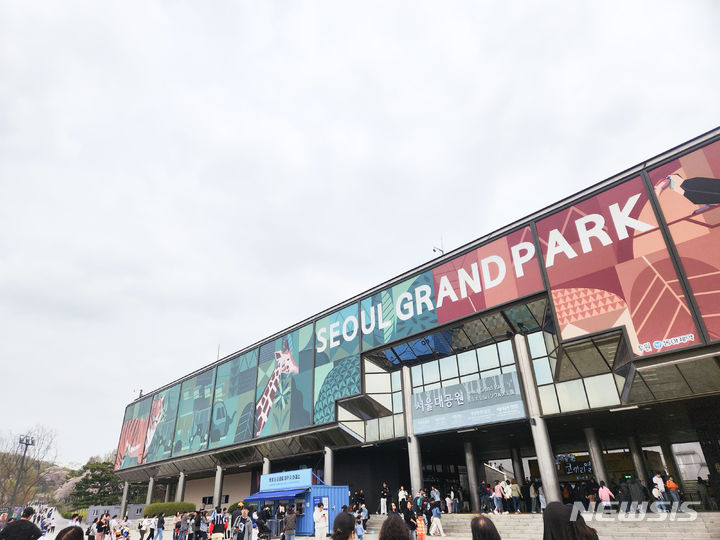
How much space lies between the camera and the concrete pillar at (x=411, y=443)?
82.1ft

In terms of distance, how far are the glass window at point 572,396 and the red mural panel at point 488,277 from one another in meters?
4.82

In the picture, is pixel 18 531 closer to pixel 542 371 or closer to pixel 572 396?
pixel 572 396

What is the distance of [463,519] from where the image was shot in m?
21.7

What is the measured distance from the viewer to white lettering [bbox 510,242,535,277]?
2267 centimetres

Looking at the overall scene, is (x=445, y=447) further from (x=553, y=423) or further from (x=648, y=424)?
(x=648, y=424)

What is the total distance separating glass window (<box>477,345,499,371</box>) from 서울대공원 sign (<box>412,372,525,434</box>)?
76 cm

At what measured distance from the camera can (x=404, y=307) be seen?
27.8m

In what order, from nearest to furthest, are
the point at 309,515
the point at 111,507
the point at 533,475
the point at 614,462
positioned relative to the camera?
the point at 309,515, the point at 614,462, the point at 533,475, the point at 111,507

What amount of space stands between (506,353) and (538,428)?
4.21 metres

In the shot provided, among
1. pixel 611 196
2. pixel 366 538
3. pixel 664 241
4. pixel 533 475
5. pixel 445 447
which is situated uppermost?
pixel 611 196

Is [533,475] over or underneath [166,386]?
underneath

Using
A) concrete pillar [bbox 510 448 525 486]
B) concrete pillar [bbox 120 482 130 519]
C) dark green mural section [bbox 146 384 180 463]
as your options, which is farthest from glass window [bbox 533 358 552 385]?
concrete pillar [bbox 120 482 130 519]

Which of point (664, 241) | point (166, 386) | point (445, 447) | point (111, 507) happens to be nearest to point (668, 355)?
point (664, 241)

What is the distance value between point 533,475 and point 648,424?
9.27 metres
